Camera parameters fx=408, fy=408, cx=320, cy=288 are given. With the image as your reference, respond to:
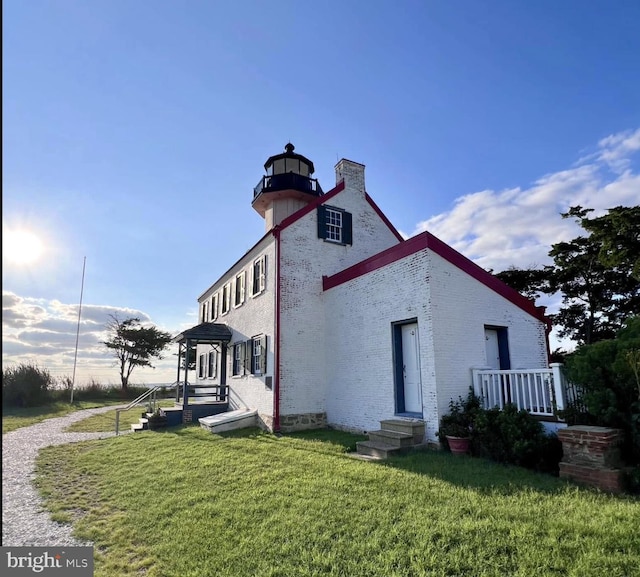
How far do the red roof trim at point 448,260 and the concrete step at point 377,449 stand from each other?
3930 mm

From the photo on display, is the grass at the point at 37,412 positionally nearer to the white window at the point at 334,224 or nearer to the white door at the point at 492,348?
the white window at the point at 334,224

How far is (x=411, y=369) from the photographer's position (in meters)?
8.94

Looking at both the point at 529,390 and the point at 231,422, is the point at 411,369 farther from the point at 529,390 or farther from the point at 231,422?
the point at 231,422

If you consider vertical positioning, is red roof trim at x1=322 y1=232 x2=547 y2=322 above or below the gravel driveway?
above

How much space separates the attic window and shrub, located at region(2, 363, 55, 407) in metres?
20.6

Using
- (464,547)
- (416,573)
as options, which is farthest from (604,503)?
(416,573)

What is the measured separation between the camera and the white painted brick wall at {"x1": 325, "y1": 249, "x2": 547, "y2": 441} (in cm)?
801

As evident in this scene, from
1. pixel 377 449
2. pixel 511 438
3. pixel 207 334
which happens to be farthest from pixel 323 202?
pixel 511 438

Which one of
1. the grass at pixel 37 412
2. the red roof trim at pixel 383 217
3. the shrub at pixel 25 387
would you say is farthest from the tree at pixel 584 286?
the shrub at pixel 25 387

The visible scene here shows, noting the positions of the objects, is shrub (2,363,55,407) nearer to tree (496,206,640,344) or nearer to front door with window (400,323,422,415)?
front door with window (400,323,422,415)

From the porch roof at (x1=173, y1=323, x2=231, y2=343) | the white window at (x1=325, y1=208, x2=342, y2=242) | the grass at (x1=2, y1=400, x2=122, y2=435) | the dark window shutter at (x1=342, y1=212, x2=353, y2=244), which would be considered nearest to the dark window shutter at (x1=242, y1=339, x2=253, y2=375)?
the porch roof at (x1=173, y1=323, x2=231, y2=343)

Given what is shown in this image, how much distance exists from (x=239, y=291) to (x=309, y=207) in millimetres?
4955

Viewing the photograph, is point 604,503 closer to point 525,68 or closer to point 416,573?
point 416,573

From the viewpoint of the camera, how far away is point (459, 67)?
742 centimetres
